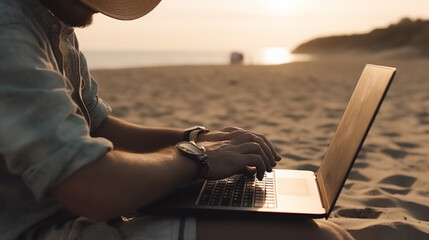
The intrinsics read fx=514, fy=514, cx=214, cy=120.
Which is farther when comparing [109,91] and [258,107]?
[109,91]

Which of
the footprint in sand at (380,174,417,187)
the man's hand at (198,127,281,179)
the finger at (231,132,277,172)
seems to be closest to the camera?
the man's hand at (198,127,281,179)

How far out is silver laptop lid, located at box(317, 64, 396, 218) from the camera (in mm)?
1510

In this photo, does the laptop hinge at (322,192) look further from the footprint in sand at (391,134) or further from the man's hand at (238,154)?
the footprint in sand at (391,134)

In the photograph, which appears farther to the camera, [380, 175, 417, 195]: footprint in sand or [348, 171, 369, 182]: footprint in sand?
[348, 171, 369, 182]: footprint in sand

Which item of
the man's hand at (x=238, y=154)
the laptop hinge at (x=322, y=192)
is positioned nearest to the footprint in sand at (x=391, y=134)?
the laptop hinge at (x=322, y=192)

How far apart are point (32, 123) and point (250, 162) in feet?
2.27

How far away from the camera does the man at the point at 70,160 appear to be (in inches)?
46.3

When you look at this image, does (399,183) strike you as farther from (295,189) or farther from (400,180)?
(295,189)

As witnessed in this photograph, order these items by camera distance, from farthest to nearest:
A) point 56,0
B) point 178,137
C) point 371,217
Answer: point 371,217 → point 178,137 → point 56,0

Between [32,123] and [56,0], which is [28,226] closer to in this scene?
[32,123]

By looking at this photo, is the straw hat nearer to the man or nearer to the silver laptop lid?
the man

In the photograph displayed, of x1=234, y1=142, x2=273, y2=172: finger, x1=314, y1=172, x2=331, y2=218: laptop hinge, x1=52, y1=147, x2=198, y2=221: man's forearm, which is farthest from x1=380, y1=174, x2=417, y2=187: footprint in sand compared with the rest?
x1=52, y1=147, x2=198, y2=221: man's forearm

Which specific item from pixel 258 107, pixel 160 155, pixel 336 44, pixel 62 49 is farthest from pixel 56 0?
pixel 336 44

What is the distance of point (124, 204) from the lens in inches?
50.9
